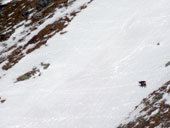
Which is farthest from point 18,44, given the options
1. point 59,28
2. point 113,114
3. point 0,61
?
point 113,114

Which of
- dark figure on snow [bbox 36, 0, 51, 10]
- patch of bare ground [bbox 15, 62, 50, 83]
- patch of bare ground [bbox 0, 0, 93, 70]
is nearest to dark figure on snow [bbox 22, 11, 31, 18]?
patch of bare ground [bbox 0, 0, 93, 70]

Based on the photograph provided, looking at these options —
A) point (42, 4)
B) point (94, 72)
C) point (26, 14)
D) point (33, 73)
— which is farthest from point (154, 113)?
point (26, 14)

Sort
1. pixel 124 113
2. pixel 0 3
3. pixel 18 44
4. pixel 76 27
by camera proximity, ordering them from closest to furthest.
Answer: pixel 124 113 → pixel 76 27 → pixel 18 44 → pixel 0 3

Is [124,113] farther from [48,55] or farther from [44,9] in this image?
[44,9]

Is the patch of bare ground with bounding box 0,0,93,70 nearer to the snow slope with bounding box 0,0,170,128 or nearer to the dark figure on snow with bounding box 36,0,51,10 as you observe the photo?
the dark figure on snow with bounding box 36,0,51,10

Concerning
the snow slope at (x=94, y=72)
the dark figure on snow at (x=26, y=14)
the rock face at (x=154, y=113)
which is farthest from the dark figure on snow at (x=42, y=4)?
the rock face at (x=154, y=113)

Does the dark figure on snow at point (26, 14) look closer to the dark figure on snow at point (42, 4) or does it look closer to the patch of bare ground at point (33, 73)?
the dark figure on snow at point (42, 4)
